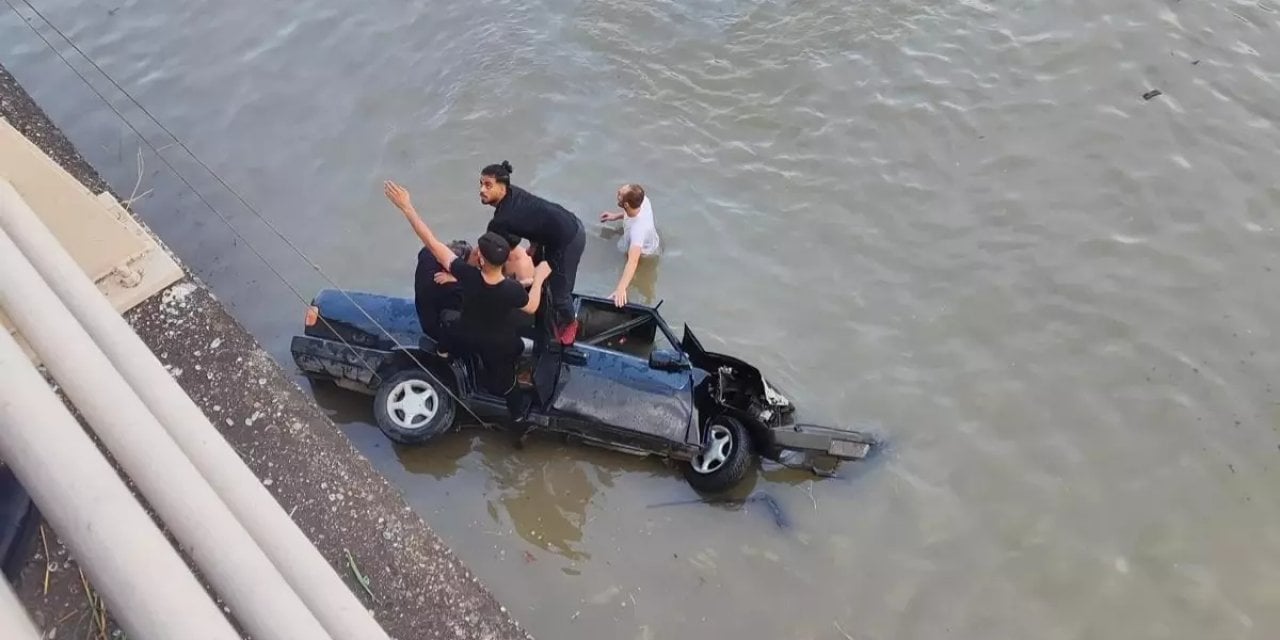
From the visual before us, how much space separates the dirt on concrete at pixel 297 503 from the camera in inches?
152

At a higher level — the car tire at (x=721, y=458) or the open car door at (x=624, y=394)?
the open car door at (x=624, y=394)

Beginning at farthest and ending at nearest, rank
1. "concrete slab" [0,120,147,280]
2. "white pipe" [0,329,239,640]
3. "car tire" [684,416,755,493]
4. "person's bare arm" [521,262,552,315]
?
"car tire" [684,416,755,493], "person's bare arm" [521,262,552,315], "concrete slab" [0,120,147,280], "white pipe" [0,329,239,640]

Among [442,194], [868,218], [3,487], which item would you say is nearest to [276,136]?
[442,194]

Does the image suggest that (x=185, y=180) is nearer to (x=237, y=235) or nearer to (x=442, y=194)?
(x=237, y=235)

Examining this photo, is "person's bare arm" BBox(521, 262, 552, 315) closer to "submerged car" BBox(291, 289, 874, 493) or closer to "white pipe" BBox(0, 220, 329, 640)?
"submerged car" BBox(291, 289, 874, 493)

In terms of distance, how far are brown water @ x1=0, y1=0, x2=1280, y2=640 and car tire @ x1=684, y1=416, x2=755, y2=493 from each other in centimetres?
24

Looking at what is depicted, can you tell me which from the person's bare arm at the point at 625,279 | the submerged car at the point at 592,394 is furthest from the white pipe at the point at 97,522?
the person's bare arm at the point at 625,279

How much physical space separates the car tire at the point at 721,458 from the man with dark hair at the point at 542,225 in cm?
121

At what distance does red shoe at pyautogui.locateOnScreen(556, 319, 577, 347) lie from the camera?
250 inches

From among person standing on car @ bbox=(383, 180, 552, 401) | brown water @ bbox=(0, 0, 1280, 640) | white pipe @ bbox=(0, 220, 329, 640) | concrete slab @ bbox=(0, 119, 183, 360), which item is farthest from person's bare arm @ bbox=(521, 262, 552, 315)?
white pipe @ bbox=(0, 220, 329, 640)

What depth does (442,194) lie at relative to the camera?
846cm

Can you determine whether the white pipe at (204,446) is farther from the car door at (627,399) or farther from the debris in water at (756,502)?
the debris in water at (756,502)

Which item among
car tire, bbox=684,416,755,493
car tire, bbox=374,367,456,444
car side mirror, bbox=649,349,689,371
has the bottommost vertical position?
car tire, bbox=684,416,755,493

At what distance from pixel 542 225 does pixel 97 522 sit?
4.31 meters
